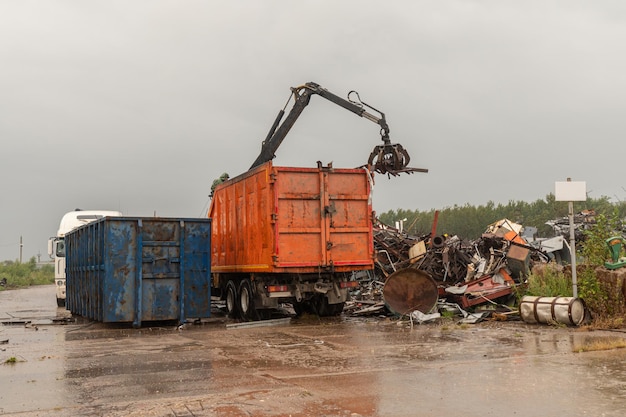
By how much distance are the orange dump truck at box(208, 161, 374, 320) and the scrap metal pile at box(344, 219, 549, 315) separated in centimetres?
104

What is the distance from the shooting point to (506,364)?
8422mm

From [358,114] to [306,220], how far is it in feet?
15.6

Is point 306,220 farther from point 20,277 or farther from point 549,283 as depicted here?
point 20,277

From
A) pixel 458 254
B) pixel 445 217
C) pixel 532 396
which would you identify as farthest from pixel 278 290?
pixel 445 217

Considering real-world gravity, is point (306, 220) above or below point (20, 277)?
above

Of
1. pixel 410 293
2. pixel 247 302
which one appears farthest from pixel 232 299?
pixel 410 293

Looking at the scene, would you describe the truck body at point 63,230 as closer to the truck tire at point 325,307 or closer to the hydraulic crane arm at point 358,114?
the hydraulic crane arm at point 358,114

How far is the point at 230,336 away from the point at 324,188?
3946 mm

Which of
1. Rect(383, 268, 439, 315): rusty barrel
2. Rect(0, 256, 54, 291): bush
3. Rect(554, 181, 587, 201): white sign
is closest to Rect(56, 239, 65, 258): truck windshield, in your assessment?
Rect(383, 268, 439, 315): rusty barrel

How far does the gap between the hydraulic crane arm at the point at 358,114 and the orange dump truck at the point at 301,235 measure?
1.28 meters

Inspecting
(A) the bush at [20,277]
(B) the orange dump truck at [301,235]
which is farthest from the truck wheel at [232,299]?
(A) the bush at [20,277]

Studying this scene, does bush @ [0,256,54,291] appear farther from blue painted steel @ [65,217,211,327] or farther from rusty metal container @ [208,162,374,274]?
rusty metal container @ [208,162,374,274]

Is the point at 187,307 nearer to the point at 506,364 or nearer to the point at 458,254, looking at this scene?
the point at 458,254

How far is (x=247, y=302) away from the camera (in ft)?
50.8
